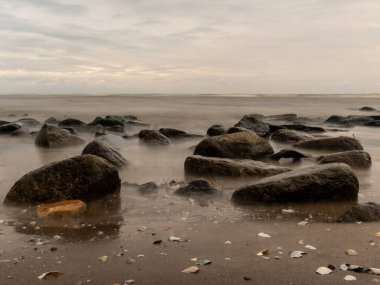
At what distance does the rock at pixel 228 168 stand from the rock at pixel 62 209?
2335 millimetres

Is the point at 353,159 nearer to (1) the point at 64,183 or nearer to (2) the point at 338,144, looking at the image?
(2) the point at 338,144

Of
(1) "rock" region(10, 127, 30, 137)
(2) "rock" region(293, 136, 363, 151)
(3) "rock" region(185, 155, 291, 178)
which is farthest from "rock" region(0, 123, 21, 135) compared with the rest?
(2) "rock" region(293, 136, 363, 151)

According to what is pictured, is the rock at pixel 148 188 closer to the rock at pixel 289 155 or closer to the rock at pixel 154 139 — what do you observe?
the rock at pixel 289 155

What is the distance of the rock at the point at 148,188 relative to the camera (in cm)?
590

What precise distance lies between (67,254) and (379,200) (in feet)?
12.2

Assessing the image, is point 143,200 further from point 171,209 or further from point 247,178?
point 247,178

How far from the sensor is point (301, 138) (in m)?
11.1

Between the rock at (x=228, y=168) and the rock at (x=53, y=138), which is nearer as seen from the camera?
the rock at (x=228, y=168)

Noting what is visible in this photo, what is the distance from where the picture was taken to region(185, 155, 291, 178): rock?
22.0 feet

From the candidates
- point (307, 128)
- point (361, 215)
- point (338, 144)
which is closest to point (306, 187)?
point (361, 215)

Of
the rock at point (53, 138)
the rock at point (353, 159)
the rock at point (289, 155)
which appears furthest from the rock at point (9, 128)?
the rock at point (353, 159)

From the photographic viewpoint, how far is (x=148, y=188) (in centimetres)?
602

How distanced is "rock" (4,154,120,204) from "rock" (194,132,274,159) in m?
3.00

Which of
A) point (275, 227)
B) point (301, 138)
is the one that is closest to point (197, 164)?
point (275, 227)
